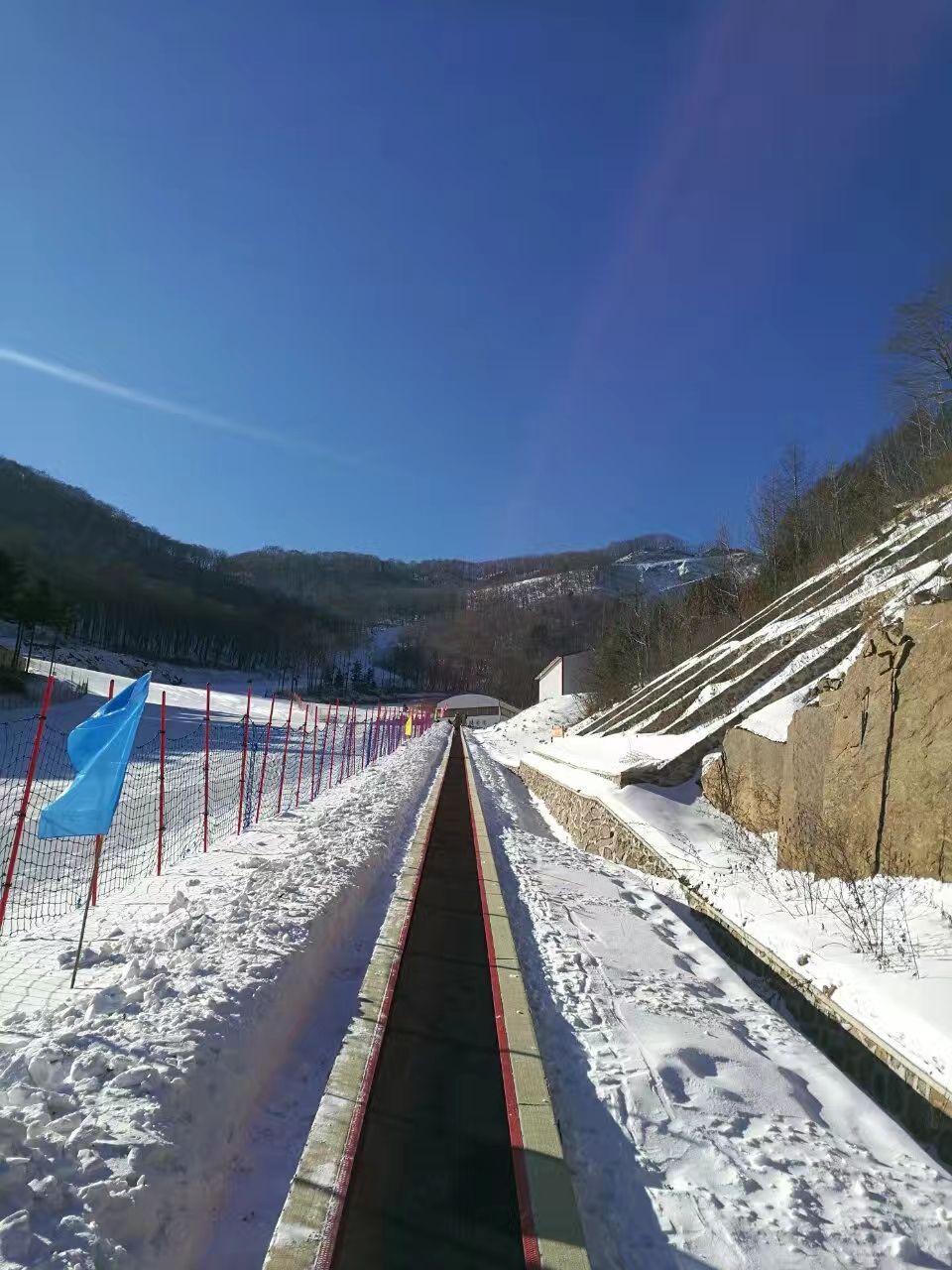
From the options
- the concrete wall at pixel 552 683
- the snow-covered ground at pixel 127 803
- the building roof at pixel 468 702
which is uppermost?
the concrete wall at pixel 552 683

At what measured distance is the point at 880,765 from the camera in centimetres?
703

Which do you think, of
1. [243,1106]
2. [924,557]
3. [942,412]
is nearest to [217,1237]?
[243,1106]

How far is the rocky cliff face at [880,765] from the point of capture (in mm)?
6312

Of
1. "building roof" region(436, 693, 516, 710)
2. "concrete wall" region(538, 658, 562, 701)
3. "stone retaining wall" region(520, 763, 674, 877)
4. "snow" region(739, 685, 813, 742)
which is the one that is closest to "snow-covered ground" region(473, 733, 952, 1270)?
"stone retaining wall" region(520, 763, 674, 877)

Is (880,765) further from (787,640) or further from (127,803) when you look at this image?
(127,803)

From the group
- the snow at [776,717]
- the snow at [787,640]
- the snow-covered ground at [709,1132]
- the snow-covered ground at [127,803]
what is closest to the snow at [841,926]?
the snow-covered ground at [709,1132]

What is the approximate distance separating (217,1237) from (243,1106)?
76 cm

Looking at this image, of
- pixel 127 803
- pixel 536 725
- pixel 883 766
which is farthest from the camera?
pixel 536 725

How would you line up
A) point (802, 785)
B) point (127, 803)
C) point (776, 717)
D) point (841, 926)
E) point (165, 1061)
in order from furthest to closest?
point (127, 803)
point (776, 717)
point (802, 785)
point (841, 926)
point (165, 1061)

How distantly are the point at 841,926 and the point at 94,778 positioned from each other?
6430mm

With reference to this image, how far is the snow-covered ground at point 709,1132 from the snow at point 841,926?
659 millimetres

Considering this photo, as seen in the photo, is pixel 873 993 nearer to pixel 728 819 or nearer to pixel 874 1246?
pixel 874 1246

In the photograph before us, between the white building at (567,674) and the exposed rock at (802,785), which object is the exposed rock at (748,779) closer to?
the exposed rock at (802,785)

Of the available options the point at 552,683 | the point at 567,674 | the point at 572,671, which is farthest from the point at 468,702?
the point at 572,671
